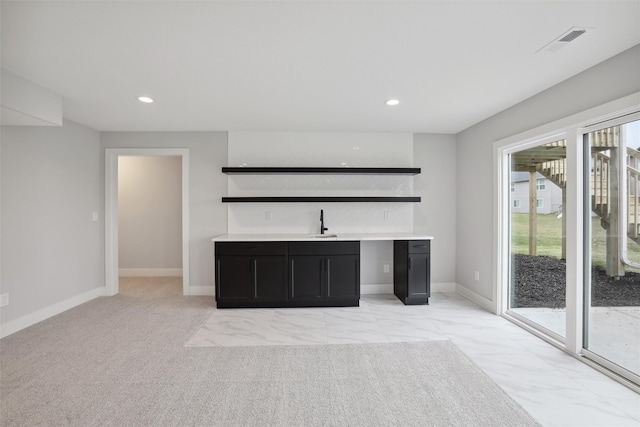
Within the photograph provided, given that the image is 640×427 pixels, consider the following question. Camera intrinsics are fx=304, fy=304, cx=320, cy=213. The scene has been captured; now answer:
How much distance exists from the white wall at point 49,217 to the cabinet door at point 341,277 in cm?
330

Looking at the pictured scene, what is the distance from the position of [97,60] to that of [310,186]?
9.22ft

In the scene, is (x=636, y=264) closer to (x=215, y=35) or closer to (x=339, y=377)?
(x=339, y=377)

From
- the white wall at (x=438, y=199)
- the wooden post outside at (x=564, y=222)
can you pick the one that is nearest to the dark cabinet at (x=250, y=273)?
the white wall at (x=438, y=199)

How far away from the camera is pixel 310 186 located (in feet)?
14.9

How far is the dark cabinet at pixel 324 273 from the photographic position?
390cm

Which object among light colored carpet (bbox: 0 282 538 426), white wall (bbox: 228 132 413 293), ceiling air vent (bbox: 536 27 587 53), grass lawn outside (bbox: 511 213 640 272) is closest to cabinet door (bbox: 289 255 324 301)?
white wall (bbox: 228 132 413 293)

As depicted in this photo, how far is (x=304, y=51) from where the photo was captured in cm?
218

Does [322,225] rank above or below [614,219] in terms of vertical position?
below

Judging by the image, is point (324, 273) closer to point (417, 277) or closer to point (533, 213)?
point (417, 277)

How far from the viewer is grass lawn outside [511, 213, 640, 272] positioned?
2465mm

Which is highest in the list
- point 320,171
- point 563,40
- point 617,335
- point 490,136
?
point 563,40

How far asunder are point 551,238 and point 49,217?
5.52 meters

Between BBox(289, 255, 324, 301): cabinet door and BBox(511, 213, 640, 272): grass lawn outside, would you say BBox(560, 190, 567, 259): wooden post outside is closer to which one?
BBox(511, 213, 640, 272): grass lawn outside

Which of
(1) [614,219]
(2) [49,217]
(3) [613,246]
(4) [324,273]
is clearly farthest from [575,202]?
(2) [49,217]
